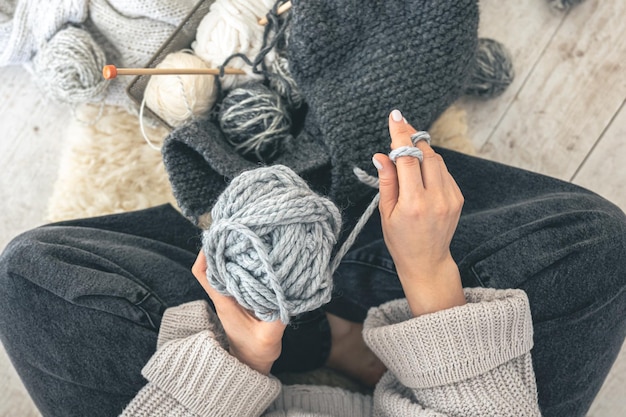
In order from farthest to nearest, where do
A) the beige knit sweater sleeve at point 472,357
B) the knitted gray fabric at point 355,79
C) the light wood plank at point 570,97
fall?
1. the light wood plank at point 570,97
2. the knitted gray fabric at point 355,79
3. the beige knit sweater sleeve at point 472,357

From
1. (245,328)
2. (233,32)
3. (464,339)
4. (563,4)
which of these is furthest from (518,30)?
(245,328)

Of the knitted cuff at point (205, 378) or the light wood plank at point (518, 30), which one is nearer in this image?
the knitted cuff at point (205, 378)

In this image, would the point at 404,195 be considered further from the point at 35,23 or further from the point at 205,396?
the point at 35,23

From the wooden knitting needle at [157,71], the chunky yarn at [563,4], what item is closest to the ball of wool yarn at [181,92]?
the wooden knitting needle at [157,71]

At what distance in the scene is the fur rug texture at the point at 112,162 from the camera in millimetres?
931

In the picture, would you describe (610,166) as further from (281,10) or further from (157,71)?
(157,71)

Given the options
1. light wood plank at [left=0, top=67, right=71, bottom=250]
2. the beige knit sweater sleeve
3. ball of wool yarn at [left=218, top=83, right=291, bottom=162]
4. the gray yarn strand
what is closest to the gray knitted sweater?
the beige knit sweater sleeve

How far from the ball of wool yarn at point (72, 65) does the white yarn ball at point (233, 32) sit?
18 centimetres

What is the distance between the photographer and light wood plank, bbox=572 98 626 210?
0.98 meters

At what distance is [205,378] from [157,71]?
1.37ft

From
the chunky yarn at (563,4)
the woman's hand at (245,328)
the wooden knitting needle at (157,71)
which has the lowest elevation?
the woman's hand at (245,328)

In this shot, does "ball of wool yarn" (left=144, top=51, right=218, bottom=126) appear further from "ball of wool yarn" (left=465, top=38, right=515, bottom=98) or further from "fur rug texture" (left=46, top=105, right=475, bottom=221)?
"ball of wool yarn" (left=465, top=38, right=515, bottom=98)

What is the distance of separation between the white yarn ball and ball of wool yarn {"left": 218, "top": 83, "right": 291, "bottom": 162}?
42 millimetres

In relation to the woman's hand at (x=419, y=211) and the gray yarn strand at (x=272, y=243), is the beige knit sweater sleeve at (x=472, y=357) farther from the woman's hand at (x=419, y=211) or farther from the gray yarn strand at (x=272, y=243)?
the gray yarn strand at (x=272, y=243)
